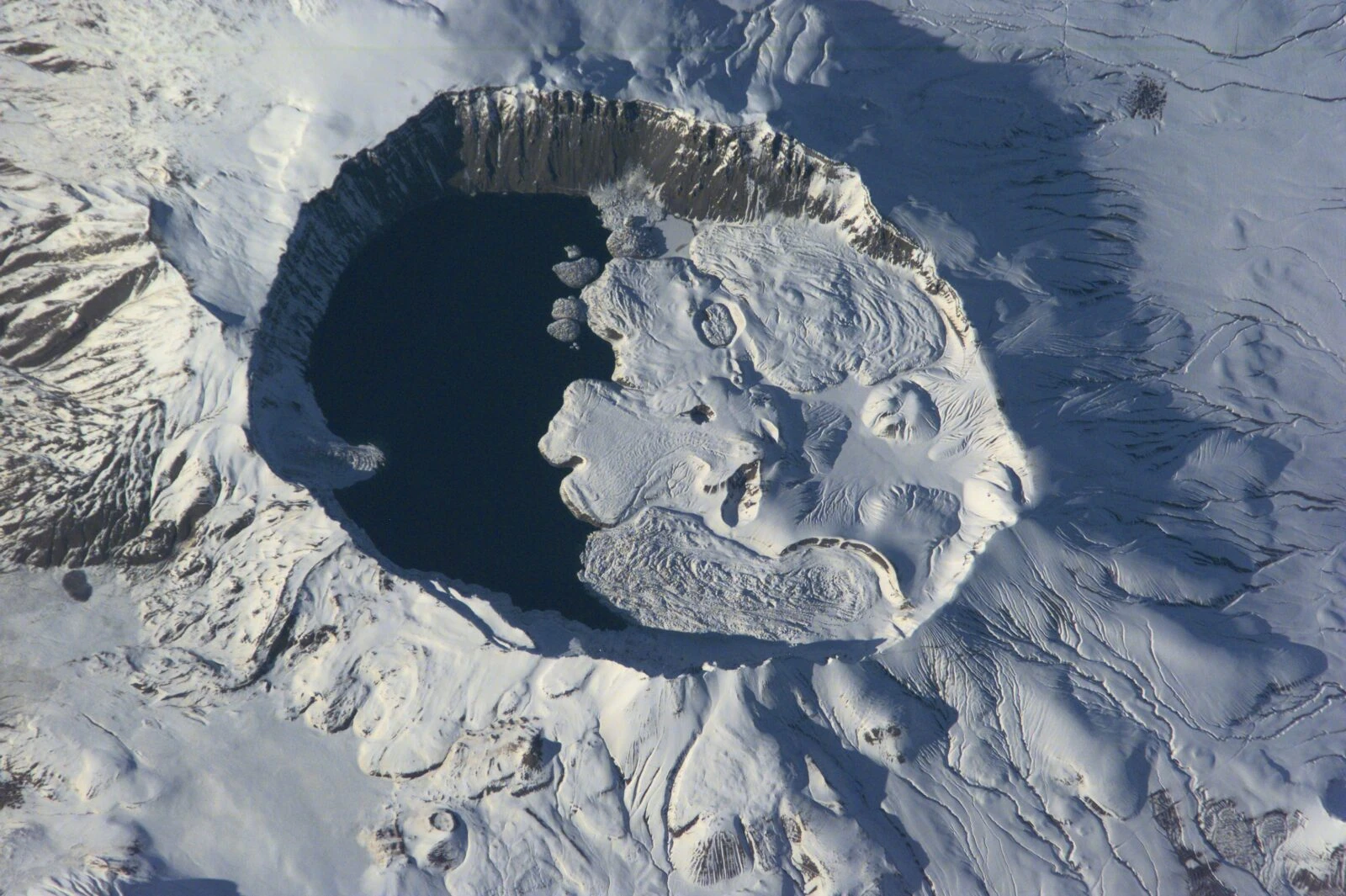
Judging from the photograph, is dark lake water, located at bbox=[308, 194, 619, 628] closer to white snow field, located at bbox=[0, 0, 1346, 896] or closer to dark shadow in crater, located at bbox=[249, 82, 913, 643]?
dark shadow in crater, located at bbox=[249, 82, 913, 643]

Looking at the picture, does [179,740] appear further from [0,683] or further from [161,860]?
[0,683]

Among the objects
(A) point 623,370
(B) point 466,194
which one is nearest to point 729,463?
(A) point 623,370

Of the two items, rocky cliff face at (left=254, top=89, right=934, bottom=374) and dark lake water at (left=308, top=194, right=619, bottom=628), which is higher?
rocky cliff face at (left=254, top=89, right=934, bottom=374)

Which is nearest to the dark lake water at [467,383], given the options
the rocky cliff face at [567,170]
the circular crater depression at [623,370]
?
the circular crater depression at [623,370]

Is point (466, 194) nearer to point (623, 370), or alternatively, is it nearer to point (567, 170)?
point (567, 170)

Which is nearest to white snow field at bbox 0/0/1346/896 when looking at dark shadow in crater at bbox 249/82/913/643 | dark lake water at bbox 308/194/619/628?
dark shadow in crater at bbox 249/82/913/643

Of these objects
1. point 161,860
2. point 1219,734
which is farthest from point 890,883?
point 161,860
